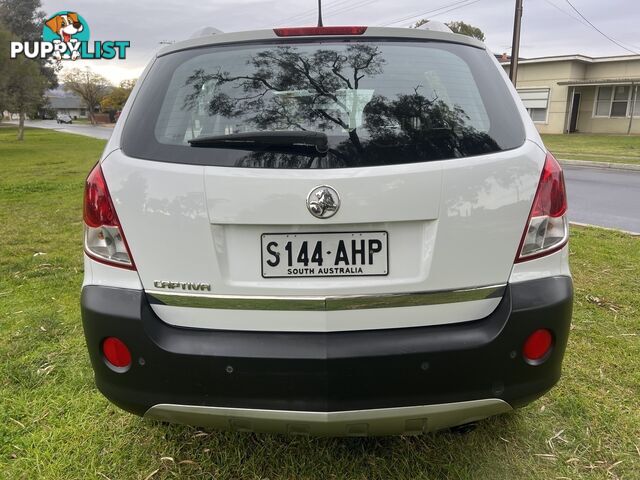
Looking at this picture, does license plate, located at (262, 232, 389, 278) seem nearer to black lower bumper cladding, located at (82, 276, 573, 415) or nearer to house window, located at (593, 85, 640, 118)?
black lower bumper cladding, located at (82, 276, 573, 415)

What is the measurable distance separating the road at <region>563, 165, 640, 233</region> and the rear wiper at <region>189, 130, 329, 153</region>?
602cm

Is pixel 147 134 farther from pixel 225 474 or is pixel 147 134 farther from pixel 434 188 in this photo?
pixel 225 474

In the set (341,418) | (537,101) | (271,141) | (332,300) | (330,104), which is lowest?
(537,101)

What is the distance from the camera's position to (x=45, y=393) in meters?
2.87

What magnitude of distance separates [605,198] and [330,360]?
8.82 m

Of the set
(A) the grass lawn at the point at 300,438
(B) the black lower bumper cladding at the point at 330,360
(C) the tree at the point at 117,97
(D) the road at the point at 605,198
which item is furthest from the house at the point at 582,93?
(C) the tree at the point at 117,97

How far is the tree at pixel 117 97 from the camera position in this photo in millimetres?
79463

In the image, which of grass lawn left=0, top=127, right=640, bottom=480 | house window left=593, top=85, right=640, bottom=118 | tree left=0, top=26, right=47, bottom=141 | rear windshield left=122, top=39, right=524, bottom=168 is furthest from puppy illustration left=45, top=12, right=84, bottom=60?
rear windshield left=122, top=39, right=524, bottom=168

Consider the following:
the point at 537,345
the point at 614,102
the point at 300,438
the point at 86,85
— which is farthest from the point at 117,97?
the point at 537,345

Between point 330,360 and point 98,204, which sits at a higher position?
point 98,204

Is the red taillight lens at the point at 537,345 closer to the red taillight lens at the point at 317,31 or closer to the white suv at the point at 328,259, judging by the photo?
the white suv at the point at 328,259

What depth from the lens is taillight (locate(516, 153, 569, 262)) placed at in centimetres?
184

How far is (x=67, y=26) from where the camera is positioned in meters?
31.6

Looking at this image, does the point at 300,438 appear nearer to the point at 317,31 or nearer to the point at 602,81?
the point at 317,31
